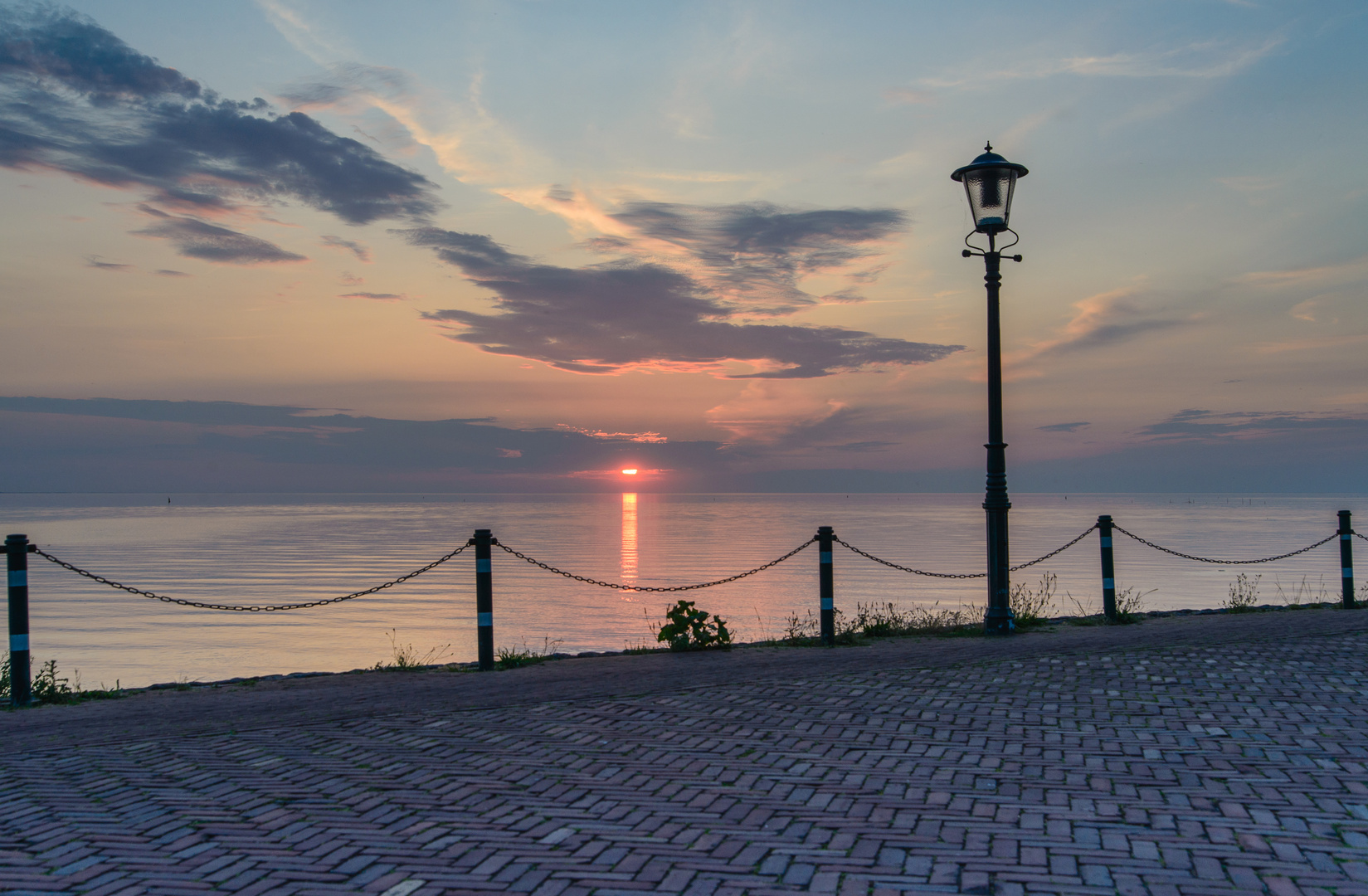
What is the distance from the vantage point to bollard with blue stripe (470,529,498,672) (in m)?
9.52

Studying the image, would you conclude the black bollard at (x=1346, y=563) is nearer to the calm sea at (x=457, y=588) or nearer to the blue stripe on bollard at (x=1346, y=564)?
the blue stripe on bollard at (x=1346, y=564)

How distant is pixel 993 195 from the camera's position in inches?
476

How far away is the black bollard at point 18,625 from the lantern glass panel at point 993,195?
36.6ft

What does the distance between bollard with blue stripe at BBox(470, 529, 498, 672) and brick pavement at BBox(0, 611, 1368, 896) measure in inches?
87.9

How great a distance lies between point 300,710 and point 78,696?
2.66 metres

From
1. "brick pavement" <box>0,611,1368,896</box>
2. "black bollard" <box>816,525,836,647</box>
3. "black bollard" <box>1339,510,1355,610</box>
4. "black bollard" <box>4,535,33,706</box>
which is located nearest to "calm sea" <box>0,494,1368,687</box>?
"black bollard" <box>816,525,836,647</box>

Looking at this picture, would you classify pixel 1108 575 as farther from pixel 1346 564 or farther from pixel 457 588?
pixel 457 588

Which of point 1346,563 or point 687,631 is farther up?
point 1346,563

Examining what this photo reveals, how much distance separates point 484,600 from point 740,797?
5.55 m

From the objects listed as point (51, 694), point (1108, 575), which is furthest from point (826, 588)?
point (51, 694)

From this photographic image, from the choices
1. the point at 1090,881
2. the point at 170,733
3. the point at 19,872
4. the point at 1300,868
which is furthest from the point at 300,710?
the point at 1300,868

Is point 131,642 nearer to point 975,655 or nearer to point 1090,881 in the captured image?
point 975,655

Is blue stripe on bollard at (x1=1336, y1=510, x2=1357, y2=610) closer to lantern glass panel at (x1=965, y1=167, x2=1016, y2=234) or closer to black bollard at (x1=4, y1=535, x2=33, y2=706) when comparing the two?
lantern glass panel at (x1=965, y1=167, x2=1016, y2=234)

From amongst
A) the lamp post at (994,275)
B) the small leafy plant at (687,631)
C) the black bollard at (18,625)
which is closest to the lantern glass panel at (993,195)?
the lamp post at (994,275)
